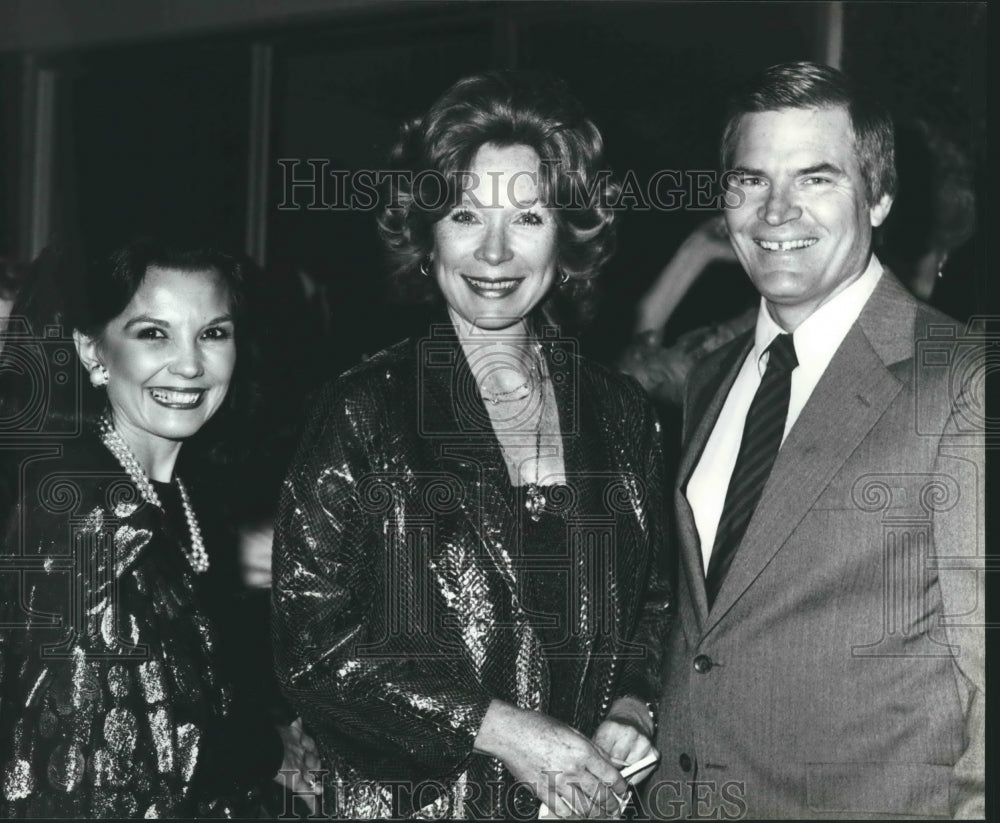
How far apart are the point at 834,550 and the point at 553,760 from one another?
65 cm

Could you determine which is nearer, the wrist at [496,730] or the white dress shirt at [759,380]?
the wrist at [496,730]

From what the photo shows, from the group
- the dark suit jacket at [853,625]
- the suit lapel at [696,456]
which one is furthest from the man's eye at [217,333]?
the dark suit jacket at [853,625]

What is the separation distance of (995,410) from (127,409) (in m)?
1.71

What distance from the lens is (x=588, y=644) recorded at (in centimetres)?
211

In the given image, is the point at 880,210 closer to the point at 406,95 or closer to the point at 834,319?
the point at 834,319

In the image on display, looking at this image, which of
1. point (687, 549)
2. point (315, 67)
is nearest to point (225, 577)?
point (687, 549)

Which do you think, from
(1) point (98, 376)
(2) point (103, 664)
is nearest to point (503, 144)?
(1) point (98, 376)

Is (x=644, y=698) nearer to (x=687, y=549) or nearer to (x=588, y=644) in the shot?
(x=588, y=644)

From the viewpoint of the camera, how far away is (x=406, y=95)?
249cm

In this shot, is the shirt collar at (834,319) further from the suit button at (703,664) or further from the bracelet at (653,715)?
the bracelet at (653,715)

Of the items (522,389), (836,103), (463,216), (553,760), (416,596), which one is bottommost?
(553,760)

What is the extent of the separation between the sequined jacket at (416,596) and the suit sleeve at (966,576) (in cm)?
59

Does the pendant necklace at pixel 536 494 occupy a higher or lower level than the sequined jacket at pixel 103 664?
higher

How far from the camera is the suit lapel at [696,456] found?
7.18ft
